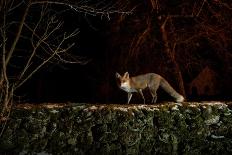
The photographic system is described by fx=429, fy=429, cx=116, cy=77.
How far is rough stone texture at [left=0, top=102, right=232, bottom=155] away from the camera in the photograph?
10.2m

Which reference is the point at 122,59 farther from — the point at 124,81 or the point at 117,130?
the point at 117,130

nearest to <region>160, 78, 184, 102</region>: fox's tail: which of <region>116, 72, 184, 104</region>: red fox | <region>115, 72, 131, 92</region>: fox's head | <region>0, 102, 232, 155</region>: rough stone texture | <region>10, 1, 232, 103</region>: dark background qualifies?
<region>116, 72, 184, 104</region>: red fox

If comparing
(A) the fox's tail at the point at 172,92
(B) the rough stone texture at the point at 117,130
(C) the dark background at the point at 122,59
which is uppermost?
(C) the dark background at the point at 122,59

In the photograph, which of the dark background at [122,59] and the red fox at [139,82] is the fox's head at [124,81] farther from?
the dark background at [122,59]

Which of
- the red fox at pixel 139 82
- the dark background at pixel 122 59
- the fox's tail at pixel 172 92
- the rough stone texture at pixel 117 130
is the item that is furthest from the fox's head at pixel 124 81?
the dark background at pixel 122 59

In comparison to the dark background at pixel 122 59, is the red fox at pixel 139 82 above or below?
below

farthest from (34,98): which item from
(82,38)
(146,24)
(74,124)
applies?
(74,124)

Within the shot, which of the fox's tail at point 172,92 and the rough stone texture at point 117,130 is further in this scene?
the fox's tail at point 172,92

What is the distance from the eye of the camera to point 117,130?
10336 mm

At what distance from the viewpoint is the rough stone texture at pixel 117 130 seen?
1025 cm

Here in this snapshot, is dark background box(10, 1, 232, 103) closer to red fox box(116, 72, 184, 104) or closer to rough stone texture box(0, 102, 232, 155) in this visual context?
rough stone texture box(0, 102, 232, 155)

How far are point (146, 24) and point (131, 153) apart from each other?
28.0ft

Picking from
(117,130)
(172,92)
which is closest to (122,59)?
(172,92)

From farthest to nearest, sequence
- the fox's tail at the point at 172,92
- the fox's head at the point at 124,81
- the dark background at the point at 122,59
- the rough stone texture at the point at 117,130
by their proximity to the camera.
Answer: the dark background at the point at 122,59
the fox's tail at the point at 172,92
the fox's head at the point at 124,81
the rough stone texture at the point at 117,130
